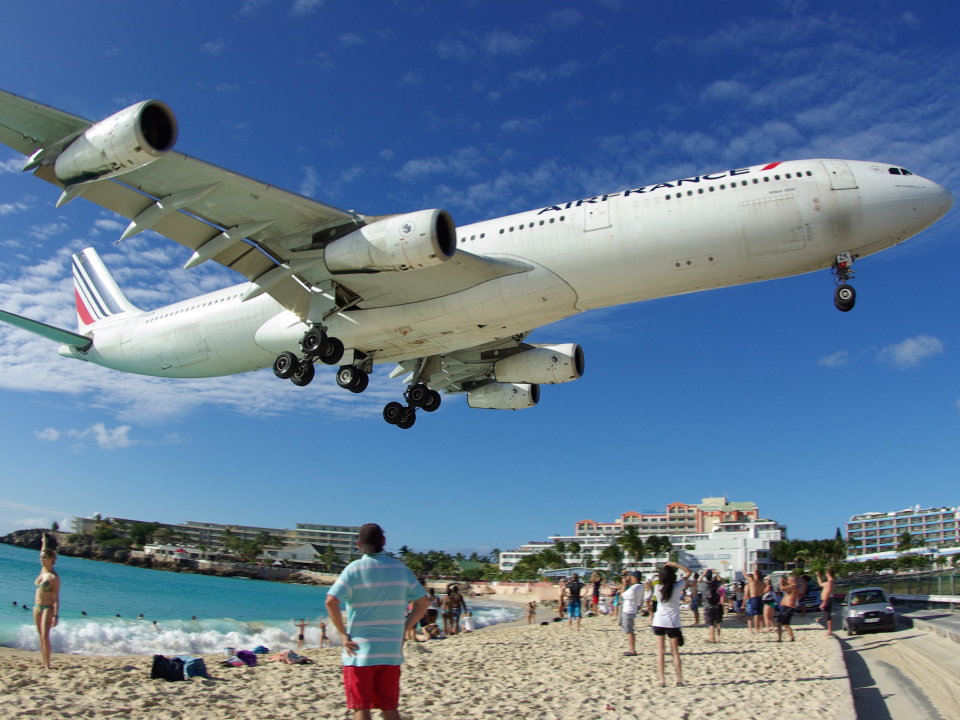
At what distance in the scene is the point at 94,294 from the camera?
29312 mm

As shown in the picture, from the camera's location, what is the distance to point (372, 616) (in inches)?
201

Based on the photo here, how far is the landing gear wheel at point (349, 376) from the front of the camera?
20.6 m

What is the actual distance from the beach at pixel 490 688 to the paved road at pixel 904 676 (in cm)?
50

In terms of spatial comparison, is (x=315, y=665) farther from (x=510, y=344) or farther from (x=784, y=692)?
(x=510, y=344)

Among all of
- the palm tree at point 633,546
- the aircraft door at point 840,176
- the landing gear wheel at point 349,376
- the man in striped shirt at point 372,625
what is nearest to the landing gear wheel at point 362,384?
the landing gear wheel at point 349,376

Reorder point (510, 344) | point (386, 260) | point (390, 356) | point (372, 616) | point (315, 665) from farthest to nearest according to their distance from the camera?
point (510, 344) → point (390, 356) → point (386, 260) → point (315, 665) → point (372, 616)

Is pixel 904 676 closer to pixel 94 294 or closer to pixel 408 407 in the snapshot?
pixel 408 407

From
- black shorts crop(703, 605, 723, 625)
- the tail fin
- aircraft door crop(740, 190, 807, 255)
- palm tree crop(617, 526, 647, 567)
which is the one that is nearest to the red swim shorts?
aircraft door crop(740, 190, 807, 255)

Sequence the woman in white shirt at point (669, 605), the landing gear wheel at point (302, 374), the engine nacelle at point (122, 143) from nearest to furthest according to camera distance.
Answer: the woman in white shirt at point (669, 605) < the engine nacelle at point (122, 143) < the landing gear wheel at point (302, 374)

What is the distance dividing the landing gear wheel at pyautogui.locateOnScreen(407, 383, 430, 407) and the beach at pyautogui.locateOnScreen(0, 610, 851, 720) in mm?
10470

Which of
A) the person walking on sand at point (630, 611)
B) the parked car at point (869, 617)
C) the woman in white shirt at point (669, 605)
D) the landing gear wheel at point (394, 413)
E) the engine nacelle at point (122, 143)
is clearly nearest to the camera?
the woman in white shirt at point (669, 605)

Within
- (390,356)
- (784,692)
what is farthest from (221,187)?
(784,692)

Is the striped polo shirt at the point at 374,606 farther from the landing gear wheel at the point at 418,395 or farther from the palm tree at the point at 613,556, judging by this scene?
the palm tree at the point at 613,556

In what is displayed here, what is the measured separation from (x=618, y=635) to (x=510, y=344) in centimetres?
995
